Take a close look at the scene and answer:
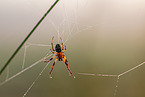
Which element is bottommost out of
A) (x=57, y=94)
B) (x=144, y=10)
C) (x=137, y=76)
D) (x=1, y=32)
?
(x=57, y=94)

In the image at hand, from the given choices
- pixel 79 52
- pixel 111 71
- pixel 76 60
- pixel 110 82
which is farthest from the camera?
pixel 79 52

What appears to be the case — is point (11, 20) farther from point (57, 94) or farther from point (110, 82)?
point (110, 82)

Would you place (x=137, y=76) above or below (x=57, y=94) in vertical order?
above

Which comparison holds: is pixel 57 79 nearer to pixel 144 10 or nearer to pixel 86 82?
pixel 86 82

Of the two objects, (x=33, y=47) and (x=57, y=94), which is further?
(x=33, y=47)

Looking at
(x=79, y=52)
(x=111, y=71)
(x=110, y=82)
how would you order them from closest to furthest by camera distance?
(x=110, y=82)
(x=111, y=71)
(x=79, y=52)

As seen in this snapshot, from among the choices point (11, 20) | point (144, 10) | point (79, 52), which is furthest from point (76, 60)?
point (144, 10)
